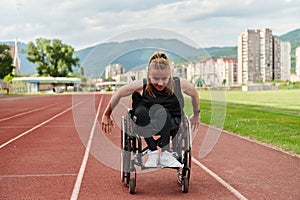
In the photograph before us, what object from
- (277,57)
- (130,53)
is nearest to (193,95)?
(130,53)

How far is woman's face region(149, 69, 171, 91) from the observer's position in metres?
5.25

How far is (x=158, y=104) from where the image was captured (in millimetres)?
5332

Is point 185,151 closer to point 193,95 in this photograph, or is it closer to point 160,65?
point 193,95

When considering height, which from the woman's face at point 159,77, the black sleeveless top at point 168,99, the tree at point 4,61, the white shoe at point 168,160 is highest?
the tree at point 4,61

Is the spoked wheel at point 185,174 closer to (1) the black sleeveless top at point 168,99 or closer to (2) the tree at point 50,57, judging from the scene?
(1) the black sleeveless top at point 168,99

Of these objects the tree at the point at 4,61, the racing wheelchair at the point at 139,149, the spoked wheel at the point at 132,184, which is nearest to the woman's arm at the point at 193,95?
the racing wheelchair at the point at 139,149

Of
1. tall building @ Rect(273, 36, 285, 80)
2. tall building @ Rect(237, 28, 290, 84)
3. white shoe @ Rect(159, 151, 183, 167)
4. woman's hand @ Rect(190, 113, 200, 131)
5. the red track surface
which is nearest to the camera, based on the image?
white shoe @ Rect(159, 151, 183, 167)

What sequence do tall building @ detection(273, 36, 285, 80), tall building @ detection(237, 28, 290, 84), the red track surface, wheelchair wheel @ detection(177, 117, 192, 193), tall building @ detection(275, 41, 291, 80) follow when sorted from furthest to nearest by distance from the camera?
tall building @ detection(275, 41, 291, 80) → tall building @ detection(273, 36, 285, 80) → tall building @ detection(237, 28, 290, 84) → the red track surface → wheelchair wheel @ detection(177, 117, 192, 193)

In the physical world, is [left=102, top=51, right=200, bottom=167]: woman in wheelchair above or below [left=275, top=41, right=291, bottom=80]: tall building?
below

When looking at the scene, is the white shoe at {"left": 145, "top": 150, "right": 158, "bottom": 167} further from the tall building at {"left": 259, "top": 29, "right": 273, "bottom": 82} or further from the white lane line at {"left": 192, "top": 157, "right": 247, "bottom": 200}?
the tall building at {"left": 259, "top": 29, "right": 273, "bottom": 82}

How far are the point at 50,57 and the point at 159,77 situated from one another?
104701mm

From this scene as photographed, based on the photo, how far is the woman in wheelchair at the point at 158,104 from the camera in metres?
5.23

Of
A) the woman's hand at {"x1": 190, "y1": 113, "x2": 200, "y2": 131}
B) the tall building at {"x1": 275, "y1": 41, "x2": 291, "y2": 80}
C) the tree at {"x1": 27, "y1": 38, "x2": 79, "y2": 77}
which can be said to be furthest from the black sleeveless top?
the tall building at {"x1": 275, "y1": 41, "x2": 291, "y2": 80}

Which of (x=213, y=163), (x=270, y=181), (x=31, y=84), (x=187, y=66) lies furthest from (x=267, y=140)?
(x=31, y=84)
